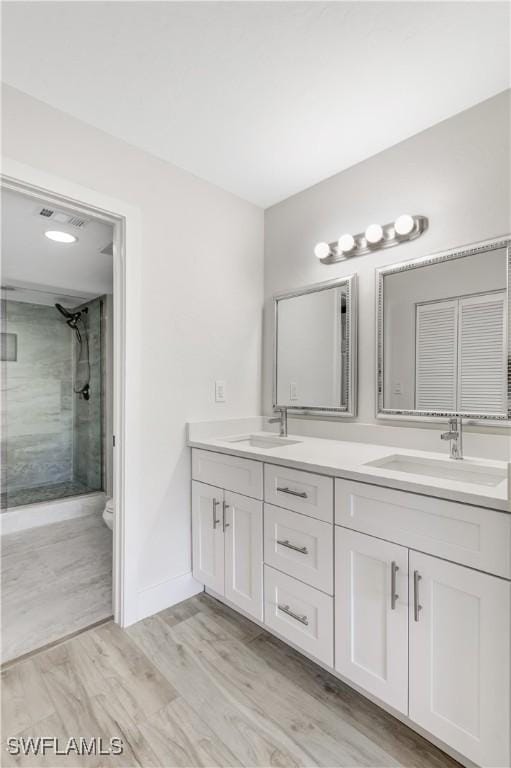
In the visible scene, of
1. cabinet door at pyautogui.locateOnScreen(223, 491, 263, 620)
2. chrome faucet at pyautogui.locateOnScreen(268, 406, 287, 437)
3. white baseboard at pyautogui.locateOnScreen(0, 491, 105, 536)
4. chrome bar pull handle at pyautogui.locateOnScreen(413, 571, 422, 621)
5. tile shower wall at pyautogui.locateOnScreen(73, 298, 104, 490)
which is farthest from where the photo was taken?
tile shower wall at pyautogui.locateOnScreen(73, 298, 104, 490)

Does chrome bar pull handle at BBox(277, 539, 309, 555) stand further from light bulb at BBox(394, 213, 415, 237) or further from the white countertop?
light bulb at BBox(394, 213, 415, 237)

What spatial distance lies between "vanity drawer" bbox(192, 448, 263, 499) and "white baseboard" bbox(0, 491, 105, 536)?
1.92 metres

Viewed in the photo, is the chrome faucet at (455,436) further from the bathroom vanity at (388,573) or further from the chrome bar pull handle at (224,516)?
the chrome bar pull handle at (224,516)

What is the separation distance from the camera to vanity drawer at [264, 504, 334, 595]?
1392 mm

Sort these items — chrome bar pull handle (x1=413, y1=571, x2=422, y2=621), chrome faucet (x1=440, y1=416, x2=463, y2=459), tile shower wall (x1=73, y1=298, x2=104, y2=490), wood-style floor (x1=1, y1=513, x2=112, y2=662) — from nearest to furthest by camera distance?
chrome bar pull handle (x1=413, y1=571, x2=422, y2=621), chrome faucet (x1=440, y1=416, x2=463, y2=459), wood-style floor (x1=1, y1=513, x2=112, y2=662), tile shower wall (x1=73, y1=298, x2=104, y2=490)

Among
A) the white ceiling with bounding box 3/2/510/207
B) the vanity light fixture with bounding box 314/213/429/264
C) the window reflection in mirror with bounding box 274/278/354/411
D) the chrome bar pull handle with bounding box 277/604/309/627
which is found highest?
the white ceiling with bounding box 3/2/510/207

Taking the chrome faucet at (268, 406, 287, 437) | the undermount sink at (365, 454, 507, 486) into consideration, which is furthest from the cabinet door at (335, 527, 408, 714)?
the chrome faucet at (268, 406, 287, 437)

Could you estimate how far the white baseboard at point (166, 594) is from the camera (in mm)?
1860

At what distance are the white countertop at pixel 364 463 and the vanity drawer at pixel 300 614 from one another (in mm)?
484

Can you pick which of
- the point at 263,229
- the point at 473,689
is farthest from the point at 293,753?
the point at 263,229

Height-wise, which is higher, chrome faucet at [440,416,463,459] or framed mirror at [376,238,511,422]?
framed mirror at [376,238,511,422]

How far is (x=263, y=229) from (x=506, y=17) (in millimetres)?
1498

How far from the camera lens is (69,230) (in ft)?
7.75

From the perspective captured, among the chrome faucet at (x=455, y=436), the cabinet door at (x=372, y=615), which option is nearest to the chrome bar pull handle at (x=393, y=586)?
the cabinet door at (x=372, y=615)
